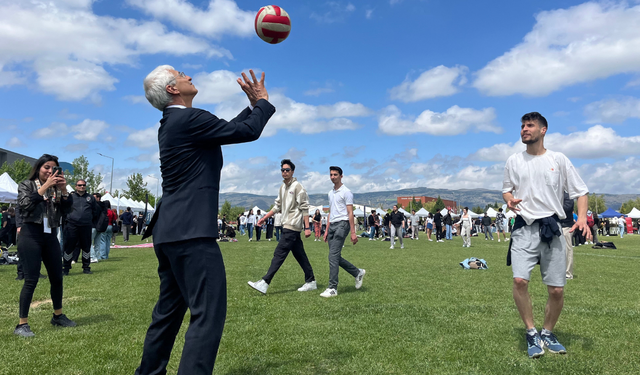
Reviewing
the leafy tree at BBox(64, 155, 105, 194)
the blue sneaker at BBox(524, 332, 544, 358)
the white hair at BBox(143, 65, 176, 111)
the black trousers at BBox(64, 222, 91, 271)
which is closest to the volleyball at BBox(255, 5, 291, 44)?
the white hair at BBox(143, 65, 176, 111)

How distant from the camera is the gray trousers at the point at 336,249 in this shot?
Answer: 743 cm

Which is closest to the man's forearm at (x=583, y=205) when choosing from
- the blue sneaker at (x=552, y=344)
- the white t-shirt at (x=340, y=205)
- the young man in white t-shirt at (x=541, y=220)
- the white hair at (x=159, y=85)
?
the young man in white t-shirt at (x=541, y=220)

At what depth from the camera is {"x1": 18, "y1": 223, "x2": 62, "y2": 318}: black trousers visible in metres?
5.01

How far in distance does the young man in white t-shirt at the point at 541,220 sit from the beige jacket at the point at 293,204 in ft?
13.7

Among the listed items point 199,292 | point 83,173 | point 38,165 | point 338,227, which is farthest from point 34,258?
point 83,173

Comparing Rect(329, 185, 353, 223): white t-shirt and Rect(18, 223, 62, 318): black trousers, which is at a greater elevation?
Rect(329, 185, 353, 223): white t-shirt

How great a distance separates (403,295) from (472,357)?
333cm

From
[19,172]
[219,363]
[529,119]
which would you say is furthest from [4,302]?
[19,172]

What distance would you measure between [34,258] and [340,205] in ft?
14.9

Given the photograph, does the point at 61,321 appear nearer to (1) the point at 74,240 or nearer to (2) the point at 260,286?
(2) the point at 260,286

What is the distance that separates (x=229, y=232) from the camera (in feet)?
93.3

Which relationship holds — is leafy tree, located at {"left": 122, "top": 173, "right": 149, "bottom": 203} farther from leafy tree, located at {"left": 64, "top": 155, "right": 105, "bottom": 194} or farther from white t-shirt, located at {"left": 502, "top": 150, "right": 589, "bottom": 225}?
white t-shirt, located at {"left": 502, "top": 150, "right": 589, "bottom": 225}

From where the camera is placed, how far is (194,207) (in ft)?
8.85

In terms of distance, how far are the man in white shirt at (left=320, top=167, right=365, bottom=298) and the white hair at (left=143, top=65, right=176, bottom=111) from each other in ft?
16.5
